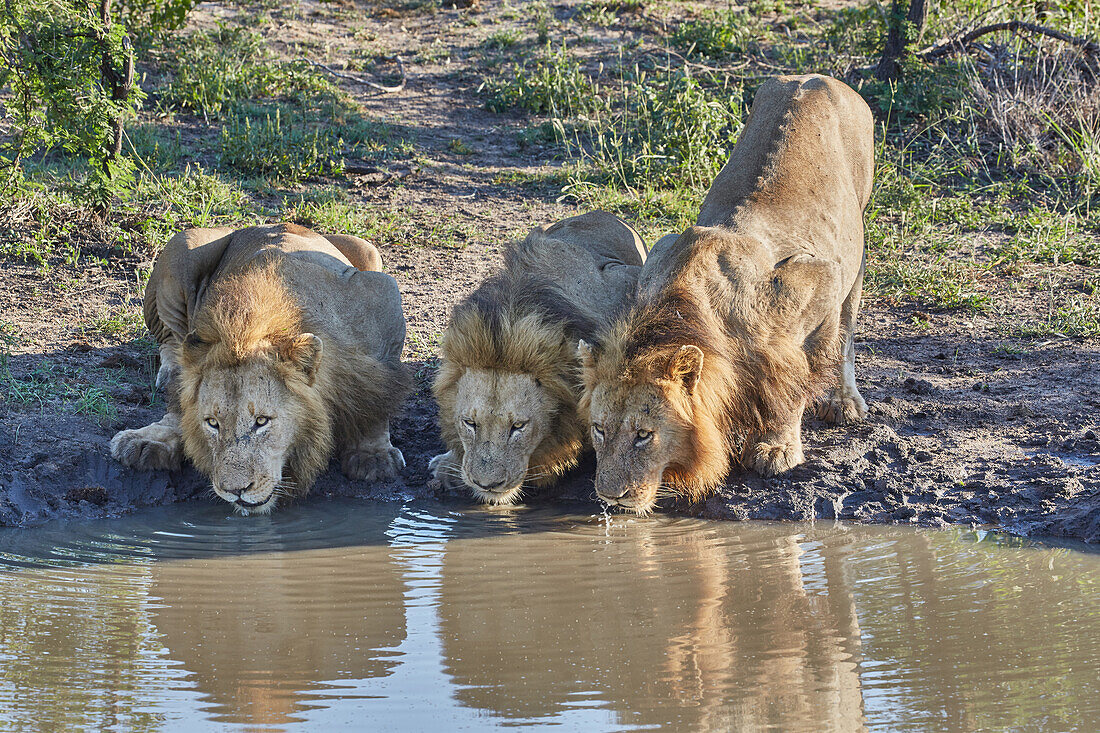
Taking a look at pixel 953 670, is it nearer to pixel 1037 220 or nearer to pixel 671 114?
pixel 1037 220

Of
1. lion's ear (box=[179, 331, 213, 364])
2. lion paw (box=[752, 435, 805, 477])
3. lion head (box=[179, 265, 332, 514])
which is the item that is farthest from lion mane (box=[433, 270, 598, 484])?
lion's ear (box=[179, 331, 213, 364])

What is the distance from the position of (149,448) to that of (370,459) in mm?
1057

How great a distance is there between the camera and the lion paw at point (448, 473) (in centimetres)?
579

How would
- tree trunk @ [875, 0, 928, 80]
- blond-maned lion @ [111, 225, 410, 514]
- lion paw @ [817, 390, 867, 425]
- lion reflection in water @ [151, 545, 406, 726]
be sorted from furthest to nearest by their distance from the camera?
tree trunk @ [875, 0, 928, 80]
lion paw @ [817, 390, 867, 425]
blond-maned lion @ [111, 225, 410, 514]
lion reflection in water @ [151, 545, 406, 726]

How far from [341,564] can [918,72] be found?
765 cm

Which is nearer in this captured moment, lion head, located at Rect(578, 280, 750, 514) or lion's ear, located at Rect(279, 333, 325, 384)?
lion head, located at Rect(578, 280, 750, 514)

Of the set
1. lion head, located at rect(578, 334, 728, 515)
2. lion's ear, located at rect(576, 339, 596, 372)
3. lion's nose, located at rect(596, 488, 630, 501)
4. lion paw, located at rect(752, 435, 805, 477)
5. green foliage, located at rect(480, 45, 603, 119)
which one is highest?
green foliage, located at rect(480, 45, 603, 119)

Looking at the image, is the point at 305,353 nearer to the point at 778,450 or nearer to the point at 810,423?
the point at 778,450

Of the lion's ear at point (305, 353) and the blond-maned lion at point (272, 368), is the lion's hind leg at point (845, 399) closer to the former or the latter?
the blond-maned lion at point (272, 368)

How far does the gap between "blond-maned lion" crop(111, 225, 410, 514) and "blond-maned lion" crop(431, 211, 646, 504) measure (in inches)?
19.9

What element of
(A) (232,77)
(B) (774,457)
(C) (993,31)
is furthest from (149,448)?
(C) (993,31)

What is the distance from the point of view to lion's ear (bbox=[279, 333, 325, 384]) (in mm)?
5500

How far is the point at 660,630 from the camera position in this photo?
14.0 ft

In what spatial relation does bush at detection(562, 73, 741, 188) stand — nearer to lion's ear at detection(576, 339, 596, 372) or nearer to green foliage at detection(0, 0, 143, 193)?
green foliage at detection(0, 0, 143, 193)
